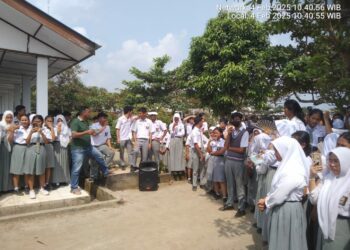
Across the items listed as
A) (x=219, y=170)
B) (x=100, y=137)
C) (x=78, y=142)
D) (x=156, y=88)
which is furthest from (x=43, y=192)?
(x=156, y=88)

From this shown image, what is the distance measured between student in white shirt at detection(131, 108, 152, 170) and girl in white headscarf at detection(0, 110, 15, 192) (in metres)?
3.12

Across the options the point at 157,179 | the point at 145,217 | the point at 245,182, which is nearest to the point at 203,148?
the point at 157,179

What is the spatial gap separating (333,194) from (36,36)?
7.68 m

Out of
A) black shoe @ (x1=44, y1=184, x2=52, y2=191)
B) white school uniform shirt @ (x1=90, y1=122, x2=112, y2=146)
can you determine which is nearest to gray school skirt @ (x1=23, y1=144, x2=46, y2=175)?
black shoe @ (x1=44, y1=184, x2=52, y2=191)

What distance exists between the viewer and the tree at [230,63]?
13.4 metres

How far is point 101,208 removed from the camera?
688 centimetres

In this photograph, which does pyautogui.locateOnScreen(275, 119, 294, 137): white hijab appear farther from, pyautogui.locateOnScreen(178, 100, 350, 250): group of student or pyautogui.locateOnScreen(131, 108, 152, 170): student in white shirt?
pyautogui.locateOnScreen(131, 108, 152, 170): student in white shirt

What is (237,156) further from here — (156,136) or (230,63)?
(230,63)

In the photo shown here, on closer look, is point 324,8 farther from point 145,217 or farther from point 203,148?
point 203,148

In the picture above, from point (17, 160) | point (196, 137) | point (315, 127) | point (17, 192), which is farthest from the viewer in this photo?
point (196, 137)

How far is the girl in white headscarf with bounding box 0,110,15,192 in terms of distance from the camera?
6805 mm

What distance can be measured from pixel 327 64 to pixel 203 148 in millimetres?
5909

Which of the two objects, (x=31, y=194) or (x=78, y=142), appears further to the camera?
(x=78, y=142)

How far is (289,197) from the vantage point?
11.1 ft
